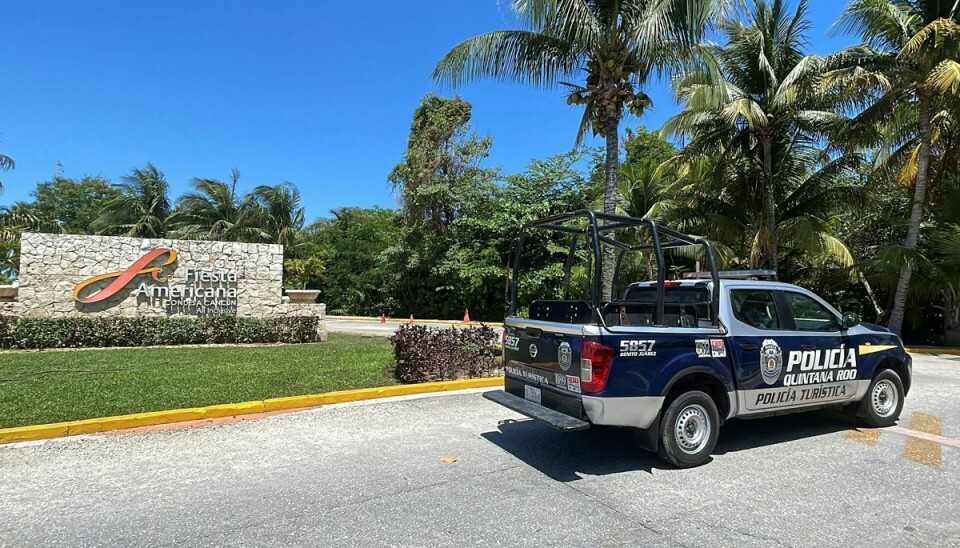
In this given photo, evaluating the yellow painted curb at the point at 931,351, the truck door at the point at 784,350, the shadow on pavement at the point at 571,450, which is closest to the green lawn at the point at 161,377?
the shadow on pavement at the point at 571,450

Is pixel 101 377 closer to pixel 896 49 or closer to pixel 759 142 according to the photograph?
pixel 759 142

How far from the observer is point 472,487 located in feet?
15.5

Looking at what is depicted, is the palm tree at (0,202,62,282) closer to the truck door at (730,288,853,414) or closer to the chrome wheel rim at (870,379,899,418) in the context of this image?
the truck door at (730,288,853,414)

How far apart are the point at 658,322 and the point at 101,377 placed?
29.6 feet

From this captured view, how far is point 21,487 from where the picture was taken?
4773 mm

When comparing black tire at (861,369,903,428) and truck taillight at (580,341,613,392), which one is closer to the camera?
truck taillight at (580,341,613,392)

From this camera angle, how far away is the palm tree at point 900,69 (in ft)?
51.0

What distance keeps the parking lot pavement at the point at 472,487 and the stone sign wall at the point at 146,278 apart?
10327mm

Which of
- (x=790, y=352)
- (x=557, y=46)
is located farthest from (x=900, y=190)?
(x=790, y=352)

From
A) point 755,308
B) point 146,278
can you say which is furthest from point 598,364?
point 146,278

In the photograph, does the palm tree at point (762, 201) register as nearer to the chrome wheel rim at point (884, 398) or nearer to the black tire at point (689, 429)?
the chrome wheel rim at point (884, 398)

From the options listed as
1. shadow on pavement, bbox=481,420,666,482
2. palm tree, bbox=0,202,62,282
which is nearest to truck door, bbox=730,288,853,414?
shadow on pavement, bbox=481,420,666,482

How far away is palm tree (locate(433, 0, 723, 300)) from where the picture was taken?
416 inches

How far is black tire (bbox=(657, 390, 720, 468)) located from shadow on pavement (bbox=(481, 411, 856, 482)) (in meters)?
0.22
